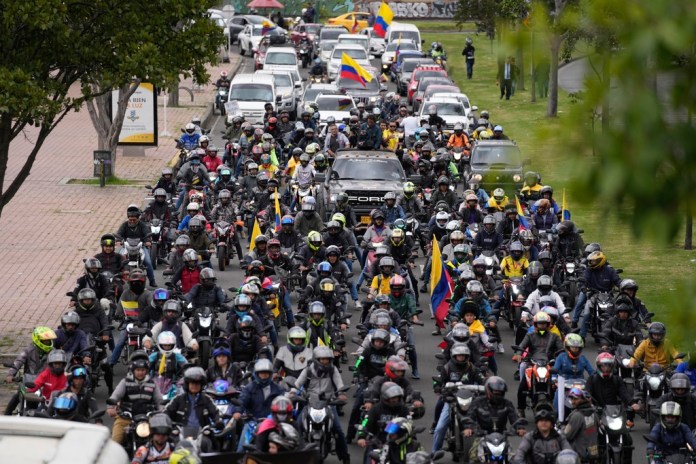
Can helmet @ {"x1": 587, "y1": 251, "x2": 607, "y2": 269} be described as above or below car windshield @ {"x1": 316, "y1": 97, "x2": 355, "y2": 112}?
below

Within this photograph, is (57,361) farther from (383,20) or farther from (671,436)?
(383,20)

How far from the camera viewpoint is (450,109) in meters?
45.7

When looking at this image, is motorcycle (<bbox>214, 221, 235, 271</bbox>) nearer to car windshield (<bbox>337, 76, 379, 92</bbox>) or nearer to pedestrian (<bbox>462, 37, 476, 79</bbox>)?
car windshield (<bbox>337, 76, 379, 92</bbox>)

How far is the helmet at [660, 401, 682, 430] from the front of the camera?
1552 centimetres

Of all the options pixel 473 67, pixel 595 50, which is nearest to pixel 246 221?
pixel 595 50

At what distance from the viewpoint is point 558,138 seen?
472 centimetres

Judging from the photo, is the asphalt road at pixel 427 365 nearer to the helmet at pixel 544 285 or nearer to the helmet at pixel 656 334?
the helmet at pixel 656 334

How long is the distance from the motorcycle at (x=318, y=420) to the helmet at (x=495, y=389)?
5.12 ft

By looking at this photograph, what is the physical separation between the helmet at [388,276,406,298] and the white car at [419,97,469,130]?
2392 centimetres

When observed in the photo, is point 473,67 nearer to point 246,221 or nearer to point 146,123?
point 146,123

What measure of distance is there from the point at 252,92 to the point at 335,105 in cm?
279

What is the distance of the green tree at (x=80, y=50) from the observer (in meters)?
19.4

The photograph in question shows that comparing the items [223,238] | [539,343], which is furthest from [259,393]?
[223,238]

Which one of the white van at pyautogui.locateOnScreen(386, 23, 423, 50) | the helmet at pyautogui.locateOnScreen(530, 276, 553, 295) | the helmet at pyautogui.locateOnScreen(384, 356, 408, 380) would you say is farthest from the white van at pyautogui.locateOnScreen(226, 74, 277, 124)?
the helmet at pyautogui.locateOnScreen(384, 356, 408, 380)
